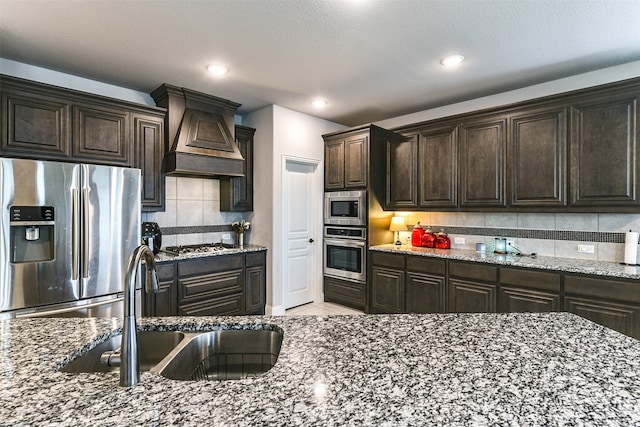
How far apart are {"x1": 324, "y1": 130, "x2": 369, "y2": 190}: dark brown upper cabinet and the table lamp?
760 mm

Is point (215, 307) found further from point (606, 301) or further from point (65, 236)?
point (606, 301)

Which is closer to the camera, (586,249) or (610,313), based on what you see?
(610,313)

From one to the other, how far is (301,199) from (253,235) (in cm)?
83

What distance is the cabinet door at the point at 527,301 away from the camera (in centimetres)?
285

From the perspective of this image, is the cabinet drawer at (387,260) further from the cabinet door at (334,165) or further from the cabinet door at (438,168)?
the cabinet door at (334,165)

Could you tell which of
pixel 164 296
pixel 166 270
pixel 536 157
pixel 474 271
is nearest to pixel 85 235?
pixel 166 270

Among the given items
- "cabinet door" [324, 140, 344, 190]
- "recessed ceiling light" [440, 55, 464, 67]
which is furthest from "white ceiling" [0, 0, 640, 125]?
"cabinet door" [324, 140, 344, 190]

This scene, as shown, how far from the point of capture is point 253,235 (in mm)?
4375

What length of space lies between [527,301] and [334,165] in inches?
110

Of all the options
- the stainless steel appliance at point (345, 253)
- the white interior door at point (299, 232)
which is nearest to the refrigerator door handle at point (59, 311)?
the white interior door at point (299, 232)

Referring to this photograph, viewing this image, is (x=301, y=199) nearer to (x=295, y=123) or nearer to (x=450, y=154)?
(x=295, y=123)

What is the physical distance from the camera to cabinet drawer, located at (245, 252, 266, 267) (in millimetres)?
3949

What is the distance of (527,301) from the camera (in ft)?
9.78

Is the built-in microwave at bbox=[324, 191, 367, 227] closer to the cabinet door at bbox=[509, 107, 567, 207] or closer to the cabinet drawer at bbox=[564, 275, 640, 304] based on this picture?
the cabinet door at bbox=[509, 107, 567, 207]
